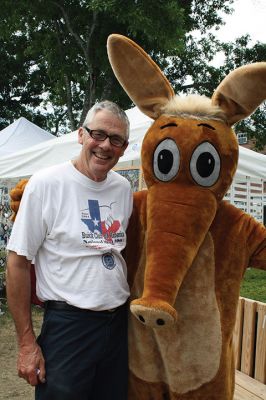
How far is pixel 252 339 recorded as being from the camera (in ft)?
11.1

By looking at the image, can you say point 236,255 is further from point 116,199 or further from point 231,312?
point 116,199

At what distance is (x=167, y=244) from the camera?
1870mm

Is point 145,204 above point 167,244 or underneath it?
above

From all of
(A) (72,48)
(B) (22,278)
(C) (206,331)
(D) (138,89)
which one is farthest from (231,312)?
(A) (72,48)

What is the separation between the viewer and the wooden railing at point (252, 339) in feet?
10.7

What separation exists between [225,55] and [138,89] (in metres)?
12.6

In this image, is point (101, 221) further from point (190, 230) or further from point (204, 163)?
point (204, 163)

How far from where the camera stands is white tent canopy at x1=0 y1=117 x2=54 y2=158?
9.65 meters

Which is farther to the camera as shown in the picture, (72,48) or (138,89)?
(72,48)

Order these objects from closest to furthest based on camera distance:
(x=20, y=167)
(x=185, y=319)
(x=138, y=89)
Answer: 1. (x=185, y=319)
2. (x=138, y=89)
3. (x=20, y=167)

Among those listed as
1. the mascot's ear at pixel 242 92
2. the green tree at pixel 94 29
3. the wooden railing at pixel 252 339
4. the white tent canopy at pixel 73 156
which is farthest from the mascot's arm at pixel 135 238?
the green tree at pixel 94 29

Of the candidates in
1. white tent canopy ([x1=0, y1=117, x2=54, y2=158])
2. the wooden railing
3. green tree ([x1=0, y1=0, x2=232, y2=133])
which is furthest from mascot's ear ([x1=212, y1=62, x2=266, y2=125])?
white tent canopy ([x1=0, y1=117, x2=54, y2=158])

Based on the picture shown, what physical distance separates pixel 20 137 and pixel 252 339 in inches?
309

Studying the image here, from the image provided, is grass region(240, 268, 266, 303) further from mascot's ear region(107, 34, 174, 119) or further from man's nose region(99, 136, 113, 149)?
man's nose region(99, 136, 113, 149)
